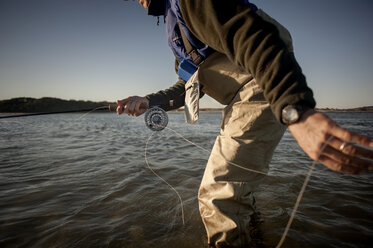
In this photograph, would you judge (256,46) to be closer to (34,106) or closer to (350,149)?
(350,149)

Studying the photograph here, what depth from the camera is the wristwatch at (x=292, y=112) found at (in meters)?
0.87

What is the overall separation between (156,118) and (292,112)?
2053 mm

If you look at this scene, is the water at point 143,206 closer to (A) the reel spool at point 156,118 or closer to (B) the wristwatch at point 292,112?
(A) the reel spool at point 156,118

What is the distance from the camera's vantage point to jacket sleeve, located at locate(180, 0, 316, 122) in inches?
35.5

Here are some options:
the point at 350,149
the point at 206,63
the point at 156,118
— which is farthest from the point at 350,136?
the point at 156,118

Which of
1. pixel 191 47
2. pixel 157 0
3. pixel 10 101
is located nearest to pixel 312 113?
pixel 191 47

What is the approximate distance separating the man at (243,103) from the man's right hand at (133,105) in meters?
0.01

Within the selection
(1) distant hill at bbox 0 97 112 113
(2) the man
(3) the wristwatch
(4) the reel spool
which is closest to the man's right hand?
(2) the man

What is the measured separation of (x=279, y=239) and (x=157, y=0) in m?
2.88

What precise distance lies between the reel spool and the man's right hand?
0.23m

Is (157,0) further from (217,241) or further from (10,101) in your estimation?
(10,101)

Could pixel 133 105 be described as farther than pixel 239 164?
Yes

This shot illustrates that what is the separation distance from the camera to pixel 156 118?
2691 millimetres

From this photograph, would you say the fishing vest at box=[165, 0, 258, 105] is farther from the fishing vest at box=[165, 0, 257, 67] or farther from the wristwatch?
the wristwatch
